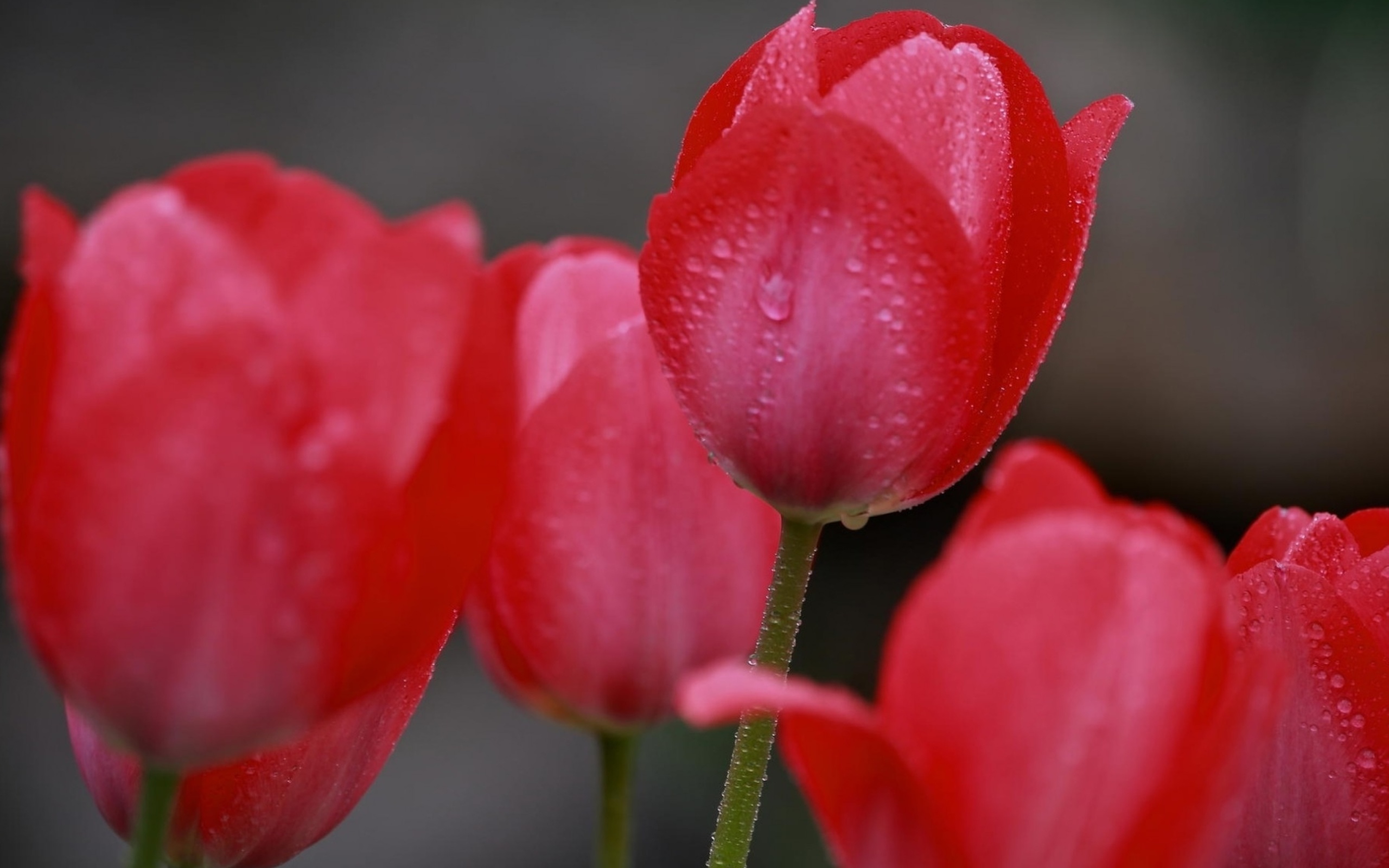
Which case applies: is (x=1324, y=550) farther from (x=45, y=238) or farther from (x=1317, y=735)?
(x=45, y=238)

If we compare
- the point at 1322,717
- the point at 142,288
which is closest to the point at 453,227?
the point at 142,288

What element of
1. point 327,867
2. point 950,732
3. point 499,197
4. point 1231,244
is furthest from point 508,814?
point 950,732

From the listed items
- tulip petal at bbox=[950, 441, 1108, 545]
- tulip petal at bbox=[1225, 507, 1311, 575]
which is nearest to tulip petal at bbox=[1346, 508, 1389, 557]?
tulip petal at bbox=[1225, 507, 1311, 575]

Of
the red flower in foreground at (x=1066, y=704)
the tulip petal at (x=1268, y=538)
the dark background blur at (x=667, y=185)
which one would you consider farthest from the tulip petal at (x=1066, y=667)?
the dark background blur at (x=667, y=185)

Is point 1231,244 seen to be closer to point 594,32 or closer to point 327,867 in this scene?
point 594,32

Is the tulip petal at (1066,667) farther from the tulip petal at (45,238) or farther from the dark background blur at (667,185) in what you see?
the dark background blur at (667,185)

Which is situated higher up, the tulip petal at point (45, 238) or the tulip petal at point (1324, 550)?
the tulip petal at point (45, 238)

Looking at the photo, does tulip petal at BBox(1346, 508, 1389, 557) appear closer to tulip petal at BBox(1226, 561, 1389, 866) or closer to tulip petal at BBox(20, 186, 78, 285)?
tulip petal at BBox(1226, 561, 1389, 866)
